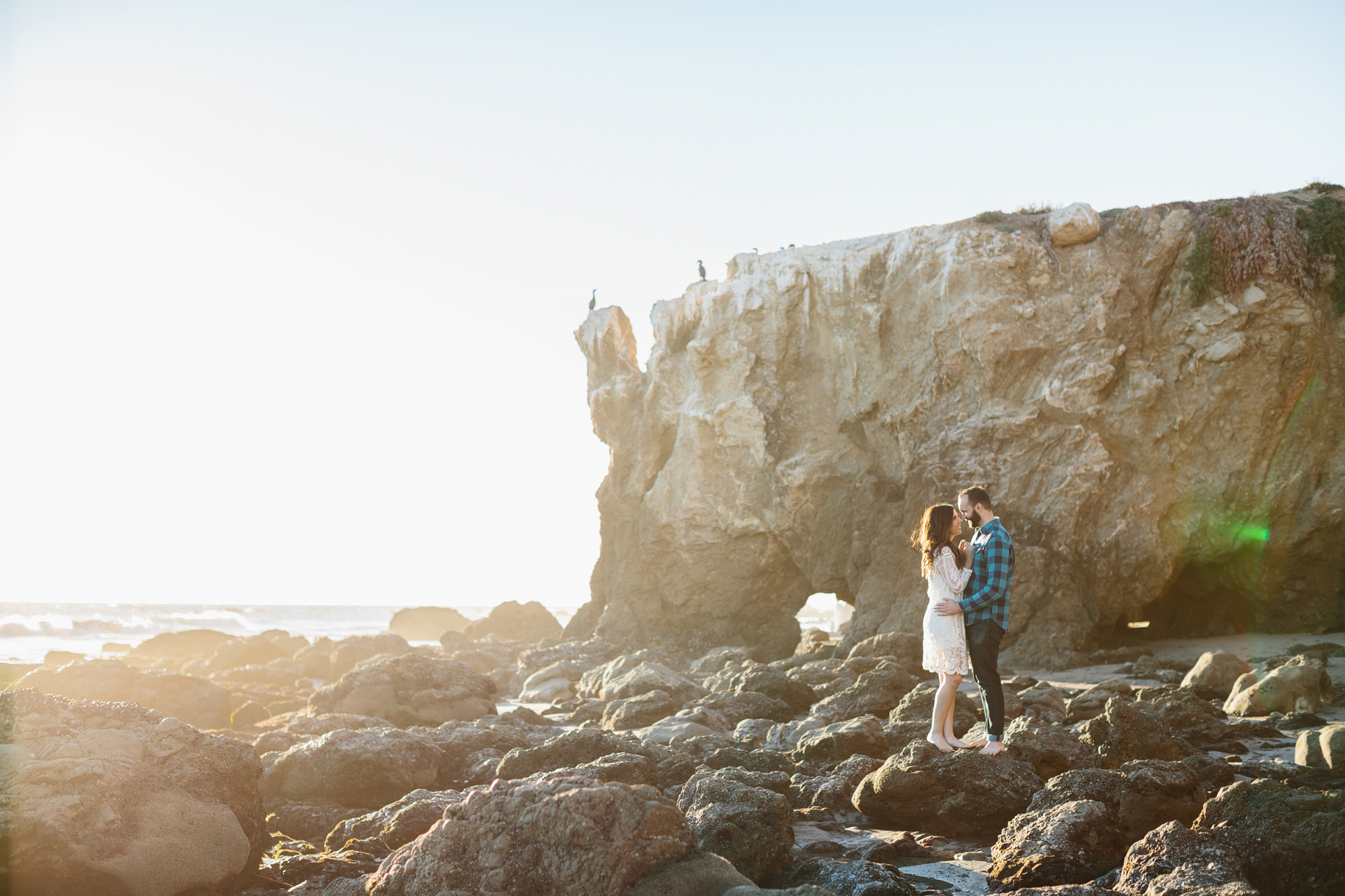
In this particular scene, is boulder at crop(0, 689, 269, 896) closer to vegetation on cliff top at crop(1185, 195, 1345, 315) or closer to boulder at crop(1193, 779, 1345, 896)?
boulder at crop(1193, 779, 1345, 896)

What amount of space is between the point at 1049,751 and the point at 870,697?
3.42 m

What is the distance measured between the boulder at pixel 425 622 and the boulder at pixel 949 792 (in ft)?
137

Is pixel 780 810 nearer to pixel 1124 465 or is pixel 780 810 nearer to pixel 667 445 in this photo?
pixel 1124 465

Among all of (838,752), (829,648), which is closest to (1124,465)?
(829,648)

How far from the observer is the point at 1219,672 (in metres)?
11.6

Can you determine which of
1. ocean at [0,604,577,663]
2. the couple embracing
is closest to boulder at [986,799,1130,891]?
the couple embracing

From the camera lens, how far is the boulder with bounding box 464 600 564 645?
32.8m

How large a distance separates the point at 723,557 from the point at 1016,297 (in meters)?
9.05

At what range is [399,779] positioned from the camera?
7.93m

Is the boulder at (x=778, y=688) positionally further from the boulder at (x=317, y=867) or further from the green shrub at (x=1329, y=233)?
the green shrub at (x=1329, y=233)

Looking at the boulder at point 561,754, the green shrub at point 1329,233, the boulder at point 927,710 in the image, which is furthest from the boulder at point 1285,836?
the green shrub at point 1329,233

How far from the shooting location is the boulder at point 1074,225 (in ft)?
60.9

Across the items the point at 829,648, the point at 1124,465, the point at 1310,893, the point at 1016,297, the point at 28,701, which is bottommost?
the point at 829,648

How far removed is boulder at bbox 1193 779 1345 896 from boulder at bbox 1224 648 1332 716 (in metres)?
5.59
